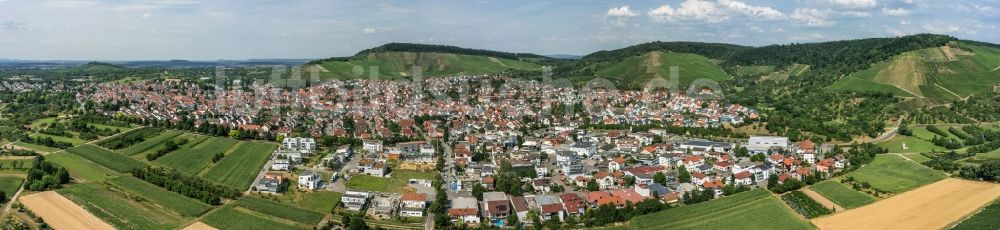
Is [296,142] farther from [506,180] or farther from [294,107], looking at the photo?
[294,107]

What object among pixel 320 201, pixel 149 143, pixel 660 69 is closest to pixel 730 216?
pixel 320 201

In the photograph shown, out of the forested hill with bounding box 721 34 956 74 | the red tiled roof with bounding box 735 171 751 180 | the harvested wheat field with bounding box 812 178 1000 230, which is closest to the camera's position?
the harvested wheat field with bounding box 812 178 1000 230

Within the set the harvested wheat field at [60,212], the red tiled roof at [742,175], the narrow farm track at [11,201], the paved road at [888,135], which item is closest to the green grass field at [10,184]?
the narrow farm track at [11,201]

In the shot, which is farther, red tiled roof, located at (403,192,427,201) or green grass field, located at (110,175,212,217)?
red tiled roof, located at (403,192,427,201)

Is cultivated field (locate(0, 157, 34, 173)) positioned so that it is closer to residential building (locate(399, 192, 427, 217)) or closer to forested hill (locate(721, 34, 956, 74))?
residential building (locate(399, 192, 427, 217))

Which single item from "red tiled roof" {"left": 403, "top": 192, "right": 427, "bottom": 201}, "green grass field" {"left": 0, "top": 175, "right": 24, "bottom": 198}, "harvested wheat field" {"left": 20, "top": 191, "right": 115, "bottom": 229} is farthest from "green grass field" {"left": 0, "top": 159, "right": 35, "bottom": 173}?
"red tiled roof" {"left": 403, "top": 192, "right": 427, "bottom": 201}
